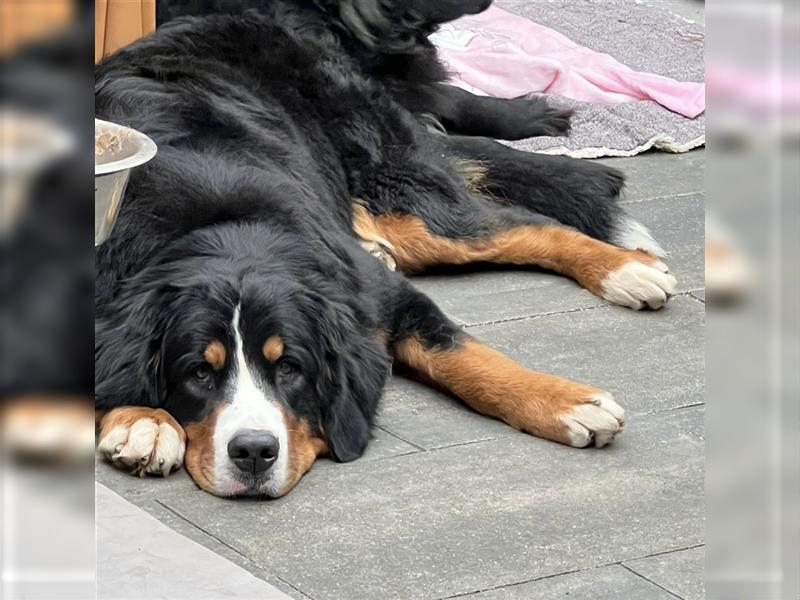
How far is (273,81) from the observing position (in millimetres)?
4754

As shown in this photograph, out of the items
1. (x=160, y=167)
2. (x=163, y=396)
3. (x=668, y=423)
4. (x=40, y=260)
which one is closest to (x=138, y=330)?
(x=163, y=396)

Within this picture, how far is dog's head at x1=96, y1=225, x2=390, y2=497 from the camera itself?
10.2 feet

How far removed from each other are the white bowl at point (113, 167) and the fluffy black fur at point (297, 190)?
0.41 meters

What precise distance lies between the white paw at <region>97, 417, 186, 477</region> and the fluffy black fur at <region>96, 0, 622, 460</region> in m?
0.09

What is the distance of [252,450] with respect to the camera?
306 centimetres

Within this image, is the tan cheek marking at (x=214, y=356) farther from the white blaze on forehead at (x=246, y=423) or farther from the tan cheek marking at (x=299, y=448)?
the tan cheek marking at (x=299, y=448)

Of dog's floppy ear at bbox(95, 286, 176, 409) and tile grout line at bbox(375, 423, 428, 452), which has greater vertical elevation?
dog's floppy ear at bbox(95, 286, 176, 409)

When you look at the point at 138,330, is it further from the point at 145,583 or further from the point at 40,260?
the point at 40,260

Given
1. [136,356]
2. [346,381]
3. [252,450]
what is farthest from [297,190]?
[252,450]

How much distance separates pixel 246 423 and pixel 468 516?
23.0 inches

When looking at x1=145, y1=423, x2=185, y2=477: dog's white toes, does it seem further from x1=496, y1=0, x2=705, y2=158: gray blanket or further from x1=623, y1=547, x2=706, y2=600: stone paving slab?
x1=496, y1=0, x2=705, y2=158: gray blanket

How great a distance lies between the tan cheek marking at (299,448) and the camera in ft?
10.3

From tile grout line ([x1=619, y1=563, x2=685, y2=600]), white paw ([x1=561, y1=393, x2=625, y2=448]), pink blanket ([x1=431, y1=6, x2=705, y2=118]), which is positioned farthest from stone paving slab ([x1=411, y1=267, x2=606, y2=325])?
pink blanket ([x1=431, y1=6, x2=705, y2=118])

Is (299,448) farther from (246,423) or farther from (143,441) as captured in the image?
(143,441)
